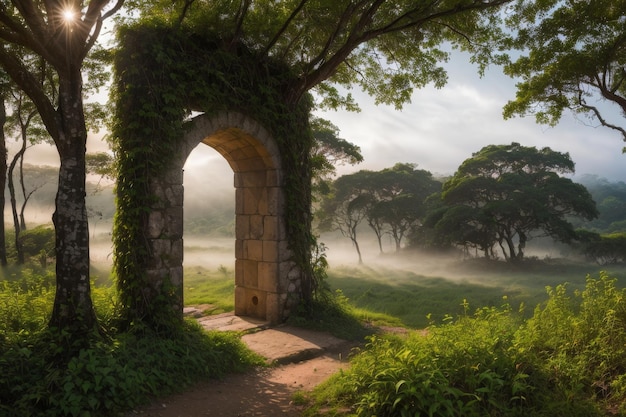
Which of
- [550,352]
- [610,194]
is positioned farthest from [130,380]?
[610,194]

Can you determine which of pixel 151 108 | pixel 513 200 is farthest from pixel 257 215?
pixel 513 200

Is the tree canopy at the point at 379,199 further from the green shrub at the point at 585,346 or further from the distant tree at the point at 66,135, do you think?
the distant tree at the point at 66,135

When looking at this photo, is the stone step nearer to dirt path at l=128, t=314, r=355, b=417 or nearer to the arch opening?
dirt path at l=128, t=314, r=355, b=417

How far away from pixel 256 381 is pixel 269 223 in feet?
10.7

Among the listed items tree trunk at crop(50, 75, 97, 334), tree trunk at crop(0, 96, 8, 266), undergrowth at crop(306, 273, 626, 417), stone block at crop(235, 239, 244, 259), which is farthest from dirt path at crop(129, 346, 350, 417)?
tree trunk at crop(0, 96, 8, 266)

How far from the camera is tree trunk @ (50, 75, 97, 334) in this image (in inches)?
190

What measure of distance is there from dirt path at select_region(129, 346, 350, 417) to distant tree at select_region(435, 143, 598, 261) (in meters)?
14.2

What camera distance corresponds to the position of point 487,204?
61.0 feet

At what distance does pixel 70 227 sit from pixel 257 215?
12.5 feet

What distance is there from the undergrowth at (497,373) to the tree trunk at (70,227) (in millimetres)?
2931

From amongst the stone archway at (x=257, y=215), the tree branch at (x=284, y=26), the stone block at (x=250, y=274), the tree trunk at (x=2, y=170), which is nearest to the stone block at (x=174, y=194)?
the stone archway at (x=257, y=215)

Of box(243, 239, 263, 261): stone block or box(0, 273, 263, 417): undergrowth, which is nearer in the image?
box(0, 273, 263, 417): undergrowth

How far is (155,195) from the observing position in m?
6.06

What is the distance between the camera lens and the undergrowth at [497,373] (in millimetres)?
3771
